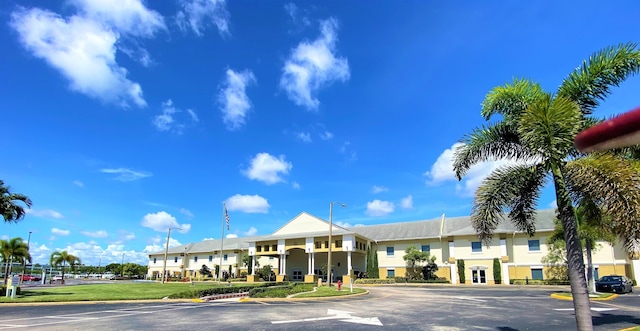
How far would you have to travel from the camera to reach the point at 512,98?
426 inches

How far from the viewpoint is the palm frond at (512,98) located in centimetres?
1057

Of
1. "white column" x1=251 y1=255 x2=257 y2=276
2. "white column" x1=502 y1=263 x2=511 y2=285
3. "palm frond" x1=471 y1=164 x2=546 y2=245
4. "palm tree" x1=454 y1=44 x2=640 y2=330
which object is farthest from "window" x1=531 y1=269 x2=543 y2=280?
"palm frond" x1=471 y1=164 x2=546 y2=245

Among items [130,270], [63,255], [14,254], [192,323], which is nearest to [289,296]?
[192,323]

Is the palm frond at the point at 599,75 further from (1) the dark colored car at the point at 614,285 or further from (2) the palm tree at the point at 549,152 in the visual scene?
(1) the dark colored car at the point at 614,285

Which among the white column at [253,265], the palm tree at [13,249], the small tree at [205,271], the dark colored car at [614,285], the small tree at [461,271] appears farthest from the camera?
the small tree at [205,271]

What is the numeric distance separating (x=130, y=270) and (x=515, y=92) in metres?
98.2

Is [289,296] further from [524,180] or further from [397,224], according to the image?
[397,224]

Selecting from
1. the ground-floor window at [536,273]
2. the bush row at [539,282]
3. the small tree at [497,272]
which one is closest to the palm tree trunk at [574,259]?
the bush row at [539,282]

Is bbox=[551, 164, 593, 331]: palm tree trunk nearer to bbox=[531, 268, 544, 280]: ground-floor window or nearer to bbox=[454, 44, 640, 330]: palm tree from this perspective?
bbox=[454, 44, 640, 330]: palm tree

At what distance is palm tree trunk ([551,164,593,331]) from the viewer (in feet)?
29.7

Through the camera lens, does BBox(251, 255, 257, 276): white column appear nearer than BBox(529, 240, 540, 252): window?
No

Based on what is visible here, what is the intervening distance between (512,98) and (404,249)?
4528 cm

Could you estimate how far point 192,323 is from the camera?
551 inches

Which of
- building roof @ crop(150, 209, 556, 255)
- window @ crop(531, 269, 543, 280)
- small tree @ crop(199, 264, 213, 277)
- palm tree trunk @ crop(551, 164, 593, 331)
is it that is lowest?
small tree @ crop(199, 264, 213, 277)
